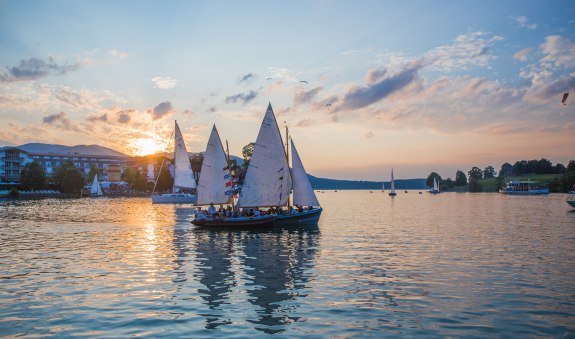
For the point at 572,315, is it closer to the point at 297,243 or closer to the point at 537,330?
the point at 537,330

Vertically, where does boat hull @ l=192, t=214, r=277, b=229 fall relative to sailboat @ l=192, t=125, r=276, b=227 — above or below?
below

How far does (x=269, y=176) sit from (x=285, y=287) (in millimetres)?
34734

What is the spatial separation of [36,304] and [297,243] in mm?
27790

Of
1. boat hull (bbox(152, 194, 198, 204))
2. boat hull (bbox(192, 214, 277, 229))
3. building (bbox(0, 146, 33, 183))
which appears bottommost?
boat hull (bbox(192, 214, 277, 229))

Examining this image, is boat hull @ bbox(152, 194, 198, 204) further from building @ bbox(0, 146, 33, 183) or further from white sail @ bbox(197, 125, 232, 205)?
building @ bbox(0, 146, 33, 183)

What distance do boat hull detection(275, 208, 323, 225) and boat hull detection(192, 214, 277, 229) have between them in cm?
243

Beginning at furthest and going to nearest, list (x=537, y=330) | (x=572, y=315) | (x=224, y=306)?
(x=224, y=306), (x=572, y=315), (x=537, y=330)

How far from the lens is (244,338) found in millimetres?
16500

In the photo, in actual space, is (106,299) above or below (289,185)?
below

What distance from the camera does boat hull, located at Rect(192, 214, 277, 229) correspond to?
5691 centimetres

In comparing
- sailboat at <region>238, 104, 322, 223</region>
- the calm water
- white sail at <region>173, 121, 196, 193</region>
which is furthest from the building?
sailboat at <region>238, 104, 322, 223</region>

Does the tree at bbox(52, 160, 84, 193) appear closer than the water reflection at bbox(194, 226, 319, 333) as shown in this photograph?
No

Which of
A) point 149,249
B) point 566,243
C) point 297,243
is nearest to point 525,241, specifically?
point 566,243

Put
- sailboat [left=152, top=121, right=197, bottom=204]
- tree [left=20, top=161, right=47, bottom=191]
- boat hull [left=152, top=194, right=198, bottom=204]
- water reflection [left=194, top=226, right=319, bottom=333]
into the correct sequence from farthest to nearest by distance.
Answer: tree [left=20, top=161, right=47, bottom=191] < boat hull [left=152, top=194, right=198, bottom=204] < sailboat [left=152, top=121, right=197, bottom=204] < water reflection [left=194, top=226, right=319, bottom=333]
